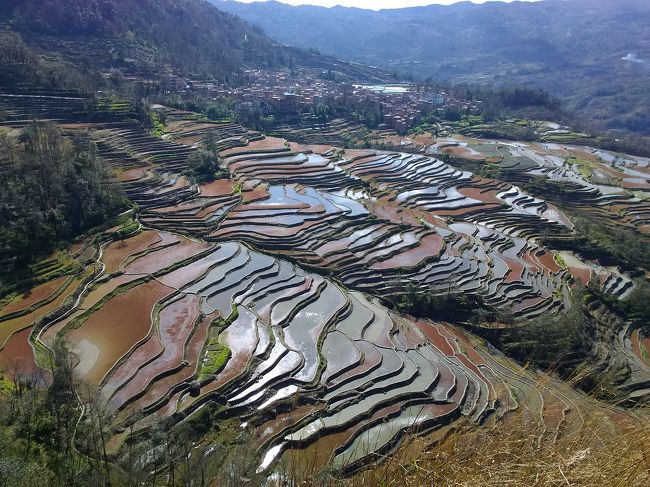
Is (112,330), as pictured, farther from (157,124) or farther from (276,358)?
(157,124)

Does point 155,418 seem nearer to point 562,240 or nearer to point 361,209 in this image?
point 361,209

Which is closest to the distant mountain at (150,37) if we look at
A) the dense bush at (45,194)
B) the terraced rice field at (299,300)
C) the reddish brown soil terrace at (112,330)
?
the dense bush at (45,194)

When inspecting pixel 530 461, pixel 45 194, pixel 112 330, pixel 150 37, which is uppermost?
pixel 530 461

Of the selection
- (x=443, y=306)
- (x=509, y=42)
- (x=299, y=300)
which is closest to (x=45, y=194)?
(x=299, y=300)

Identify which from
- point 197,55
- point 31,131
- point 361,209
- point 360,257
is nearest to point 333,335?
point 360,257

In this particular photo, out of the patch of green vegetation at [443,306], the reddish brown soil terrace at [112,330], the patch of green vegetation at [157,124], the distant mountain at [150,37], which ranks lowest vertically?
the patch of green vegetation at [443,306]

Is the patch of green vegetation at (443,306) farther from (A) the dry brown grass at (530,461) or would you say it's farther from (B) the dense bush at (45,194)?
(A) the dry brown grass at (530,461)

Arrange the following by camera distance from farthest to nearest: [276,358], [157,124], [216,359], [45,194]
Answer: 1. [157,124]
2. [45,194]
3. [276,358]
4. [216,359]
